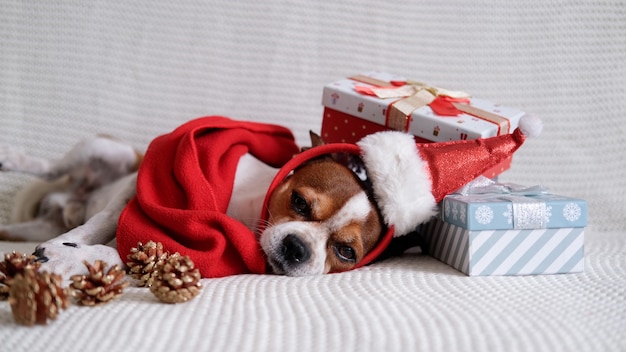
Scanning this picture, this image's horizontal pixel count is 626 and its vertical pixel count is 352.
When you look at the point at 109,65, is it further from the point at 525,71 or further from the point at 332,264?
the point at 525,71

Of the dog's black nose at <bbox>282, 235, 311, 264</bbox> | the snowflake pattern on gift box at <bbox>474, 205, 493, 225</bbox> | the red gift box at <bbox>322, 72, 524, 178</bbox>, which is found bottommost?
the dog's black nose at <bbox>282, 235, 311, 264</bbox>

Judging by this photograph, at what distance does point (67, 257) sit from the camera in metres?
1.45

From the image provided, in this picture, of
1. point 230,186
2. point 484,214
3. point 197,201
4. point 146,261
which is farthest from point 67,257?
point 484,214

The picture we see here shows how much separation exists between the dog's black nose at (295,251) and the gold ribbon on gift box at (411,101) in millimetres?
563

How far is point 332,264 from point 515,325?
2.00ft

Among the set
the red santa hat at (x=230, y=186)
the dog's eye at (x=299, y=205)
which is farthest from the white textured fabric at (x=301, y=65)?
the dog's eye at (x=299, y=205)

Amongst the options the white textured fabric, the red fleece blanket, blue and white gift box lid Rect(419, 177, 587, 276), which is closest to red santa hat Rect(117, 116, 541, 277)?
the red fleece blanket

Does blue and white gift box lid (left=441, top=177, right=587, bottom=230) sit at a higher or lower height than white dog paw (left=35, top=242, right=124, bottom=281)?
higher

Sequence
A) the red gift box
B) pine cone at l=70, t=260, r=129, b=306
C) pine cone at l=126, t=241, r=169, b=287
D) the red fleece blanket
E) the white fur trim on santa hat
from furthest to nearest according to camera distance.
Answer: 1. the red gift box
2. the white fur trim on santa hat
3. the red fleece blanket
4. pine cone at l=126, t=241, r=169, b=287
5. pine cone at l=70, t=260, r=129, b=306

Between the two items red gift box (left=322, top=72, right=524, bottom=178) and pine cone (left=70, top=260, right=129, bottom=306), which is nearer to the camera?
pine cone (left=70, top=260, right=129, bottom=306)

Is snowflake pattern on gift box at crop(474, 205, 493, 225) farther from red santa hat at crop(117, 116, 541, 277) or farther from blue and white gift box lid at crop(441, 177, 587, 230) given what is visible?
red santa hat at crop(117, 116, 541, 277)

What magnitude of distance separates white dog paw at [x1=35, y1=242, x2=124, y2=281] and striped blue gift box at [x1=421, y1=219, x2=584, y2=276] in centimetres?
88

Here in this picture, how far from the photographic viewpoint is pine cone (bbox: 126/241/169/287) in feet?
4.58

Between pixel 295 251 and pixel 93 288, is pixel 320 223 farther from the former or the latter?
pixel 93 288
